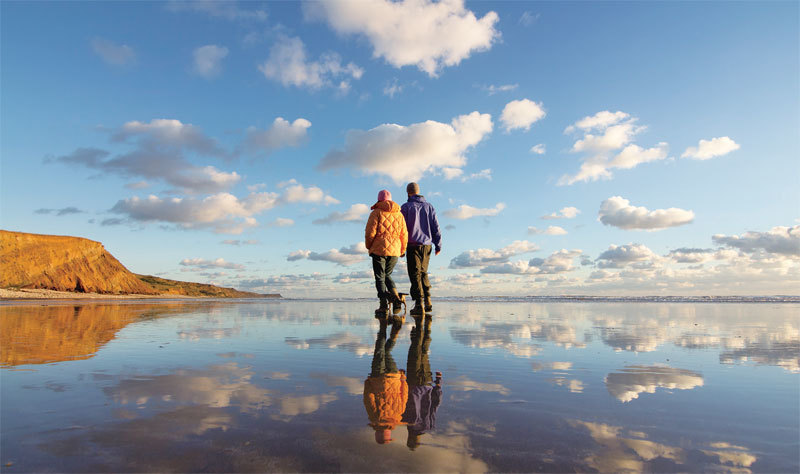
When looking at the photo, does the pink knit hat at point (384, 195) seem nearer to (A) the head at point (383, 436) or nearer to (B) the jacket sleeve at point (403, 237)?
(B) the jacket sleeve at point (403, 237)

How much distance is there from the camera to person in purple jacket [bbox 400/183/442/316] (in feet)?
29.6

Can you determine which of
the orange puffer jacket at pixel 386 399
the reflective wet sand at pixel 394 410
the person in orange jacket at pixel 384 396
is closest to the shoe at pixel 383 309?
the reflective wet sand at pixel 394 410

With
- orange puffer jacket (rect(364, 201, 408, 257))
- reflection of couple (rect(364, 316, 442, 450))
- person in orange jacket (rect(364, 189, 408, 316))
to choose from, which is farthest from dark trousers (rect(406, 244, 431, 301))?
reflection of couple (rect(364, 316, 442, 450))

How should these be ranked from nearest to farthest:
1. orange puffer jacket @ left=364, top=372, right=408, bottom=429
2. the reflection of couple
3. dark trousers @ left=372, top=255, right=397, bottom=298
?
the reflection of couple
orange puffer jacket @ left=364, top=372, right=408, bottom=429
dark trousers @ left=372, top=255, right=397, bottom=298

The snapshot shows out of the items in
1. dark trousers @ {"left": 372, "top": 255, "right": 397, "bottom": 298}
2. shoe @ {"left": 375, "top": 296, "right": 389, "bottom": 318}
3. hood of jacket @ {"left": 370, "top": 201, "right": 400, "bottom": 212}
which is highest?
hood of jacket @ {"left": 370, "top": 201, "right": 400, "bottom": 212}

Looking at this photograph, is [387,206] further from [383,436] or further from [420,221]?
[383,436]

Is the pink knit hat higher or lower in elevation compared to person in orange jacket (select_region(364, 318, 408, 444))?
higher

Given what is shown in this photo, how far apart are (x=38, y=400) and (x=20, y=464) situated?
1.08 m

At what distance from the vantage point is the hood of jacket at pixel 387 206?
821cm

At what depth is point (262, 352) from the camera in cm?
409

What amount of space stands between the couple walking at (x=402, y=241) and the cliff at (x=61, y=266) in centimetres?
5058

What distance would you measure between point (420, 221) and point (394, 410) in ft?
23.5

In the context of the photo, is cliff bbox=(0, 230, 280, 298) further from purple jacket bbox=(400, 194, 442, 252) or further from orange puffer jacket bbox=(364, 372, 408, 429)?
orange puffer jacket bbox=(364, 372, 408, 429)

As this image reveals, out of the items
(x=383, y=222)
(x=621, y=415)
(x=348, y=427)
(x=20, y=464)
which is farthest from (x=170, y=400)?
(x=383, y=222)
